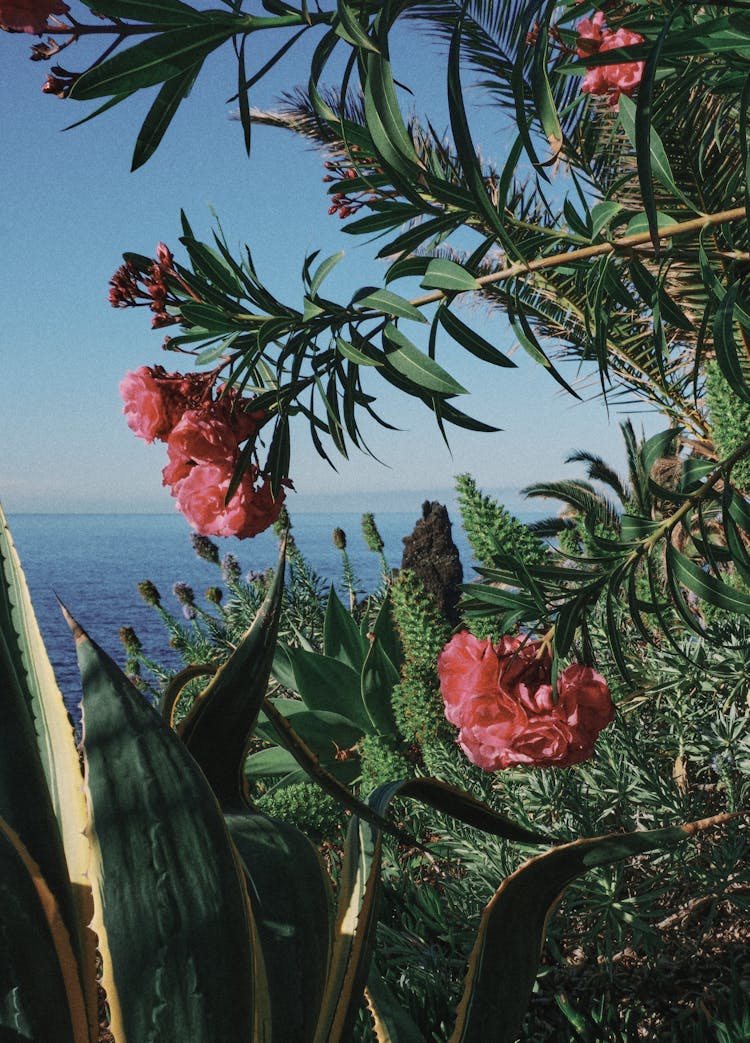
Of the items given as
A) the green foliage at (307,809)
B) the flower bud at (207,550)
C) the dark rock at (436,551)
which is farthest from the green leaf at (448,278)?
the dark rock at (436,551)

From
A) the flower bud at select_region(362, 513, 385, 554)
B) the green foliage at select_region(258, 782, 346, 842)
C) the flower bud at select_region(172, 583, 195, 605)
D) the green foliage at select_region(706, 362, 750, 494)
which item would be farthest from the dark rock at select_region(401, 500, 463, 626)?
the green foliage at select_region(706, 362, 750, 494)

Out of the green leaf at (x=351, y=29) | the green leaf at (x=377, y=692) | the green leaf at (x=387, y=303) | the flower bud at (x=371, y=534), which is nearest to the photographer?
the green leaf at (x=351, y=29)

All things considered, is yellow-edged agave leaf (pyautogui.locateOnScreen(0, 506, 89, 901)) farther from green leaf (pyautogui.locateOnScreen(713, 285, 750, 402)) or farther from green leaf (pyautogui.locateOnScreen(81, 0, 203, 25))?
green leaf (pyautogui.locateOnScreen(713, 285, 750, 402))

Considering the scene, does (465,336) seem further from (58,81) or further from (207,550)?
(207,550)

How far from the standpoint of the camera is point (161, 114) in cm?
79

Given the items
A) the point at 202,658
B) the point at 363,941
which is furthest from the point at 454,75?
the point at 202,658

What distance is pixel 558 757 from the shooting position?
4.22ft

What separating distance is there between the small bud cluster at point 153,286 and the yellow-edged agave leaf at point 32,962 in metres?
0.71

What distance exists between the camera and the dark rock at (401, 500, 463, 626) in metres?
6.05

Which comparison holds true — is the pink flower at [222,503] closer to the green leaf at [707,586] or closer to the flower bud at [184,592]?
the green leaf at [707,586]

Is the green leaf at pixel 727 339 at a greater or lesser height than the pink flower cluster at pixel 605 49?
lesser

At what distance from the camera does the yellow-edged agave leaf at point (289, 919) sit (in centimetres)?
88

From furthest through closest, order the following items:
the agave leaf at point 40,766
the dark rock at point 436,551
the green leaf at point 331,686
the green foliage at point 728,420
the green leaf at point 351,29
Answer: the dark rock at point 436,551, the green leaf at point 331,686, the green foliage at point 728,420, the agave leaf at point 40,766, the green leaf at point 351,29

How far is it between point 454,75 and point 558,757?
38.1 inches
